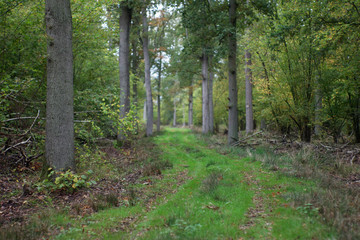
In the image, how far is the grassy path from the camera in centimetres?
386

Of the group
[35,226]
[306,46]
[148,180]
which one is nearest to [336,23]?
[306,46]

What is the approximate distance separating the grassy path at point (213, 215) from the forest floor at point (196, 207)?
0.6 inches

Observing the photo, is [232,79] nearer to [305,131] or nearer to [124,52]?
[305,131]

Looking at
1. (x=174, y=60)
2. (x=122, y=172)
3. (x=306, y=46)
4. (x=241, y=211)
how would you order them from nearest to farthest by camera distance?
(x=241, y=211) → (x=122, y=172) → (x=306, y=46) → (x=174, y=60)

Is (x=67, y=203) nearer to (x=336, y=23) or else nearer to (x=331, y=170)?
(x=331, y=170)

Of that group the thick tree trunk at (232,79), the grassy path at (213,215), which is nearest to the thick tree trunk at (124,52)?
the thick tree trunk at (232,79)

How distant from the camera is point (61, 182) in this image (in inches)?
228

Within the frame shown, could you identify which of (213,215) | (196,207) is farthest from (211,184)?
(213,215)

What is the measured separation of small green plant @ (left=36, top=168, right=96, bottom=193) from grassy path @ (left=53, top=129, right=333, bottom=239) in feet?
4.08

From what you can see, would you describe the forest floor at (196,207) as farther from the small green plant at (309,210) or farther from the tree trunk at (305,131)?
the tree trunk at (305,131)

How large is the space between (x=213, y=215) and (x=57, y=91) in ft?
15.5

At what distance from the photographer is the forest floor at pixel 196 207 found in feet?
12.7

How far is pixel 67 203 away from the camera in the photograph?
5.24 metres

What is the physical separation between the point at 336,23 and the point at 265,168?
6743 millimetres
